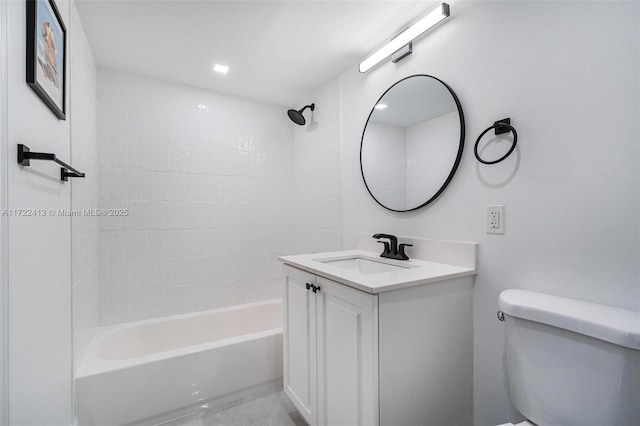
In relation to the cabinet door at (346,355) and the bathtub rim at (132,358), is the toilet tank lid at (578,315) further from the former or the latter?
the bathtub rim at (132,358)

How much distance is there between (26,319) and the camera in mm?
901

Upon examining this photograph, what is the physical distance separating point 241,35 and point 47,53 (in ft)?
3.29

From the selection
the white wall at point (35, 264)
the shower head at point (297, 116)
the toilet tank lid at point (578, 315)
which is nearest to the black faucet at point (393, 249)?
the toilet tank lid at point (578, 315)

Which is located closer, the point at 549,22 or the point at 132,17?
the point at 549,22

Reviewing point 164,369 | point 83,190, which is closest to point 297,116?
point 83,190

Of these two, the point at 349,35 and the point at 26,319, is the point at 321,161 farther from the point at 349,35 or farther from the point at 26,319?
the point at 26,319

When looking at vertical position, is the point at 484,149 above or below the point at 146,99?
below

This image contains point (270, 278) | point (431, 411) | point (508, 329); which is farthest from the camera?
point (270, 278)

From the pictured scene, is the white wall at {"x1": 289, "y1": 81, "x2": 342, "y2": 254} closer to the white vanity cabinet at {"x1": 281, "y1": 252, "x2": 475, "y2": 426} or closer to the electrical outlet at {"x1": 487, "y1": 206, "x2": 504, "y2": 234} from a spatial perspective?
the white vanity cabinet at {"x1": 281, "y1": 252, "x2": 475, "y2": 426}

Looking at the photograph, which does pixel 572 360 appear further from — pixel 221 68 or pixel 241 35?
pixel 221 68

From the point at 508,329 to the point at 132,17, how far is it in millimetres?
2384

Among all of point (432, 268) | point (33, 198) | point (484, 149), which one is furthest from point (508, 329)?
point (33, 198)

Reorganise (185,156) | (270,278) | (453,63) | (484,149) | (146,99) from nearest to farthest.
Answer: (484,149), (453,63), (146,99), (185,156), (270,278)

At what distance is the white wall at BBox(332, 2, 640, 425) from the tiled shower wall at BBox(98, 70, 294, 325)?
1668 mm
